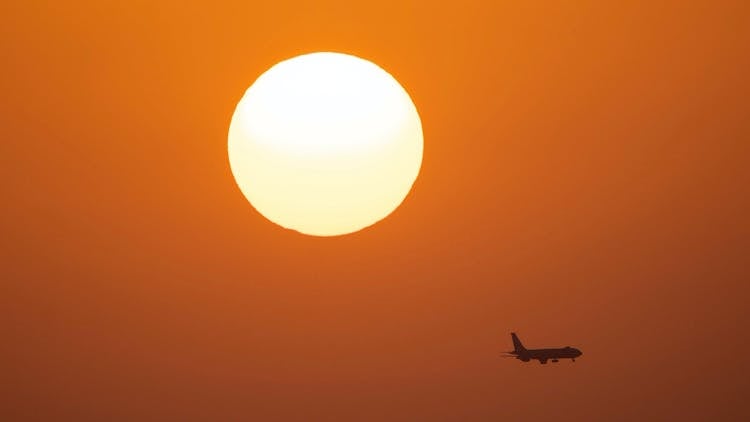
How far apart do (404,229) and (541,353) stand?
2719mm

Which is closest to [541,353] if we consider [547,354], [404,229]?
[547,354]

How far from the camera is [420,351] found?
1208 centimetres

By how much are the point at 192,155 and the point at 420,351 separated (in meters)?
4.40

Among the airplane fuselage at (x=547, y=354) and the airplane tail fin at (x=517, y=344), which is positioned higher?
the airplane tail fin at (x=517, y=344)

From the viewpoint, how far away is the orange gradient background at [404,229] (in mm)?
9086

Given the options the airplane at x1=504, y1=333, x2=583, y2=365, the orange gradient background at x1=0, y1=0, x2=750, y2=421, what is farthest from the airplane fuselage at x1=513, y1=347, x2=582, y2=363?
the orange gradient background at x1=0, y1=0, x2=750, y2=421

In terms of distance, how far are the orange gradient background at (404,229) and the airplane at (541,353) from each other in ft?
0.49

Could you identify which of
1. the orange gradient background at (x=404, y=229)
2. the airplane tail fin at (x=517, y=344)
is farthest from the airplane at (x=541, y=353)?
the orange gradient background at (x=404, y=229)

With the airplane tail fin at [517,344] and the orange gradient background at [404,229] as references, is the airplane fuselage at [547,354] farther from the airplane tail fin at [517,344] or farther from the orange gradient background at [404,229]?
the orange gradient background at [404,229]

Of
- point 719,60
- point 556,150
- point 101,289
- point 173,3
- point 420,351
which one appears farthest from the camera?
point 420,351

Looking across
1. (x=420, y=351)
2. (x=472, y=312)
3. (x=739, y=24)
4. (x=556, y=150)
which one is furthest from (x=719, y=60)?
(x=420, y=351)

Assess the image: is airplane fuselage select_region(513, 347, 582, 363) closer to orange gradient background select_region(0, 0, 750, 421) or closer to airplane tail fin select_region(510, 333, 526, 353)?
airplane tail fin select_region(510, 333, 526, 353)

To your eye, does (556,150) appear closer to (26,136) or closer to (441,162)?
(441,162)

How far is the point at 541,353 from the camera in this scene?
11.6 metres
